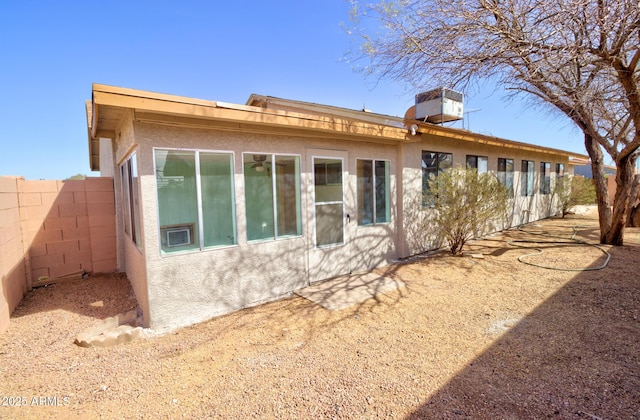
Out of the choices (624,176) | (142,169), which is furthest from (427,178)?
(142,169)

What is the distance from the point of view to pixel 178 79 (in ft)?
33.7

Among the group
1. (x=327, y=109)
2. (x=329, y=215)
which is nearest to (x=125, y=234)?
(x=329, y=215)

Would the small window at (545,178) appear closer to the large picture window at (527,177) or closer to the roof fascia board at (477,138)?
the roof fascia board at (477,138)

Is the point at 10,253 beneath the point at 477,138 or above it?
beneath

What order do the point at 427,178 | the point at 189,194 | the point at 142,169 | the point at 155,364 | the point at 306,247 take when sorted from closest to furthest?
the point at 155,364 → the point at 142,169 → the point at 189,194 → the point at 306,247 → the point at 427,178

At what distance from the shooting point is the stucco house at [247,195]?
3.72 meters

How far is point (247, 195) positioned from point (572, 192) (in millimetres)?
15567

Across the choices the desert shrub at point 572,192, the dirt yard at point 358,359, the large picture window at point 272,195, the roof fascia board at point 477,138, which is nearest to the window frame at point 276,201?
the large picture window at point 272,195

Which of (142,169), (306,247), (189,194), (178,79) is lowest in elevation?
(306,247)

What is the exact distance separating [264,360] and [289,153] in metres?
3.01

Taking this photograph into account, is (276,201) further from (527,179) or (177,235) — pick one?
(527,179)

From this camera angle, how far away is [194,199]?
407cm

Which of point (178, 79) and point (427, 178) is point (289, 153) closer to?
point (427, 178)

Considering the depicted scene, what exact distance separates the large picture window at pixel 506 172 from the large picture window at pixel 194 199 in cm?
904
